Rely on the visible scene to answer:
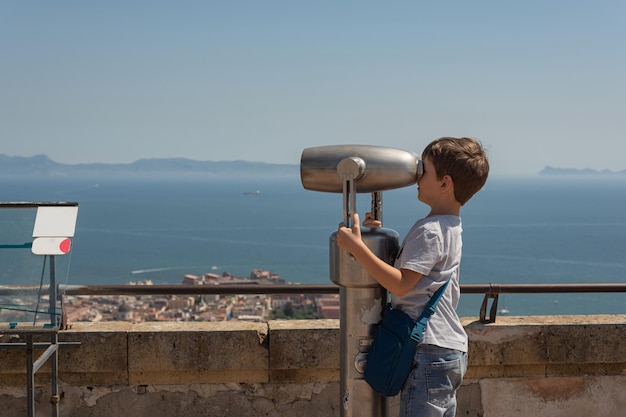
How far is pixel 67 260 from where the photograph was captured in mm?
3104

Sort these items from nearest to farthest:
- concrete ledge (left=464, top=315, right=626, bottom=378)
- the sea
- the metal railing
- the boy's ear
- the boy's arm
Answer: the boy's arm < the boy's ear < the metal railing < concrete ledge (left=464, top=315, right=626, bottom=378) < the sea

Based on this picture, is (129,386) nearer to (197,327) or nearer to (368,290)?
(197,327)

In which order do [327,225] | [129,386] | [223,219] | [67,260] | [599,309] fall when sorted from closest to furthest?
[67,260] < [129,386] < [599,309] < [327,225] < [223,219]

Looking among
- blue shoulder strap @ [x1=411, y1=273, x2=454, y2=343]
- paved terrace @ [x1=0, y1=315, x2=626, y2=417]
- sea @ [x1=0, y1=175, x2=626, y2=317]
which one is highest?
blue shoulder strap @ [x1=411, y1=273, x2=454, y2=343]

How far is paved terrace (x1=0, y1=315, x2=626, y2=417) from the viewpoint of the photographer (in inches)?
135

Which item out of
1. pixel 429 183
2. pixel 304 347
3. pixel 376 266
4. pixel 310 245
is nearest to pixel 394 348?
pixel 376 266

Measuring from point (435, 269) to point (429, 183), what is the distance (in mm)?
269

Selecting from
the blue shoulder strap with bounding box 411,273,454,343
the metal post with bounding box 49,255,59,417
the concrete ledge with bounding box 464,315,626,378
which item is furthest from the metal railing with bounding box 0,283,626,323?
the blue shoulder strap with bounding box 411,273,454,343

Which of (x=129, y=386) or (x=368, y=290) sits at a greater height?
(x=368, y=290)

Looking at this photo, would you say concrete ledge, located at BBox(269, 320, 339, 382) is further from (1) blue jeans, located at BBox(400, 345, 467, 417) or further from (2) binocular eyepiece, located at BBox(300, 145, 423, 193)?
(2) binocular eyepiece, located at BBox(300, 145, 423, 193)

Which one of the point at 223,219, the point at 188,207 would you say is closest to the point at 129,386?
the point at 223,219

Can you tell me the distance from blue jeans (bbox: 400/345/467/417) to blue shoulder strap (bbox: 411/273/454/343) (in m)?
0.05

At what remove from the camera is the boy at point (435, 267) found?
7.42 ft

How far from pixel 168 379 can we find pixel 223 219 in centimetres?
12599
